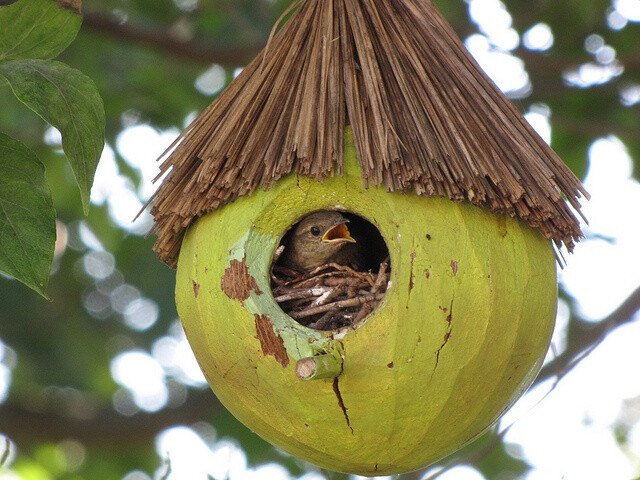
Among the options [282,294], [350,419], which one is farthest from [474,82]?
[350,419]

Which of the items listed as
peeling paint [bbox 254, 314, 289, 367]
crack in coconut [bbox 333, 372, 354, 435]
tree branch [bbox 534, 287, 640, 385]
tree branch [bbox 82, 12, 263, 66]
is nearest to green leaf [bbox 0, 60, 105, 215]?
Result: peeling paint [bbox 254, 314, 289, 367]

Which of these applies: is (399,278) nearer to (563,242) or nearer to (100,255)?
(563,242)

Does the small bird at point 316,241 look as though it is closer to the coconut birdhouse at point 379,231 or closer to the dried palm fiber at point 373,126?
the coconut birdhouse at point 379,231

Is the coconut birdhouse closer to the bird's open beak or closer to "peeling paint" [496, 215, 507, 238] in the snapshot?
"peeling paint" [496, 215, 507, 238]

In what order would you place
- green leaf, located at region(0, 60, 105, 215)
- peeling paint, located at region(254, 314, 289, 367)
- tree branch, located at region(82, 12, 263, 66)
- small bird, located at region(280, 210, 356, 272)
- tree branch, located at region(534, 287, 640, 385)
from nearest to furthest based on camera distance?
green leaf, located at region(0, 60, 105, 215) < peeling paint, located at region(254, 314, 289, 367) < small bird, located at region(280, 210, 356, 272) < tree branch, located at region(534, 287, 640, 385) < tree branch, located at region(82, 12, 263, 66)

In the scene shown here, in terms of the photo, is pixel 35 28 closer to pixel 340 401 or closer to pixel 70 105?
pixel 70 105

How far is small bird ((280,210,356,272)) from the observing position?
257 cm

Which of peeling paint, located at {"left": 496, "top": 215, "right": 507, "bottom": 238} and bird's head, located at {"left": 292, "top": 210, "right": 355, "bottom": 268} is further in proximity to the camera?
bird's head, located at {"left": 292, "top": 210, "right": 355, "bottom": 268}

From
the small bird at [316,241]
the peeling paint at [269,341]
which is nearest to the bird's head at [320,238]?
the small bird at [316,241]

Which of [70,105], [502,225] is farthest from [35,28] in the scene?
[502,225]

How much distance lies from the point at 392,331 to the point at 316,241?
25.1 inches

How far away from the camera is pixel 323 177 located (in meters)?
2.10

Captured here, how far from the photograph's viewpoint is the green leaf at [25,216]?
1983mm

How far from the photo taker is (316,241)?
261 cm
